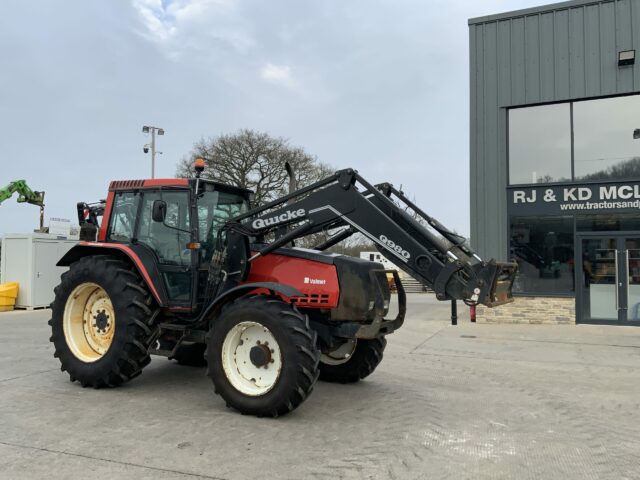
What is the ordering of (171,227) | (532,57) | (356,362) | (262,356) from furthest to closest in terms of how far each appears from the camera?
(532,57)
(356,362)
(171,227)
(262,356)

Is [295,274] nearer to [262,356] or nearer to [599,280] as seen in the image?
[262,356]

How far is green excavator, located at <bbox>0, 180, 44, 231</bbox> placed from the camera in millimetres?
22812

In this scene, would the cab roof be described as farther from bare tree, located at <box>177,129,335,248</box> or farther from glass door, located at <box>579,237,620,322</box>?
bare tree, located at <box>177,129,335,248</box>

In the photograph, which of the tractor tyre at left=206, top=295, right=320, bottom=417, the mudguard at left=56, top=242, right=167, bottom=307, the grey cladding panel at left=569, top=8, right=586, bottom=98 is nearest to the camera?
the tractor tyre at left=206, top=295, right=320, bottom=417

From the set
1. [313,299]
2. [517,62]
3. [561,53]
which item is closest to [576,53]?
[561,53]

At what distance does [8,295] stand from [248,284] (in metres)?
14.4

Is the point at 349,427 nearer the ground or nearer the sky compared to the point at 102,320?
nearer the ground

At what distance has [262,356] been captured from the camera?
203 inches

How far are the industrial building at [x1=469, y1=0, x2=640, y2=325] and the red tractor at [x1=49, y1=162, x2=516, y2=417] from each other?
851 centimetres

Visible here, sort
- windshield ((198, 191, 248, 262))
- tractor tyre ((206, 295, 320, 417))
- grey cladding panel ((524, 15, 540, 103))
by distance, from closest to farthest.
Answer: tractor tyre ((206, 295, 320, 417)), windshield ((198, 191, 248, 262)), grey cladding panel ((524, 15, 540, 103))

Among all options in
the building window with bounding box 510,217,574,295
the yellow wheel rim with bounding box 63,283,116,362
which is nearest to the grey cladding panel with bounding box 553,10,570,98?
the building window with bounding box 510,217,574,295

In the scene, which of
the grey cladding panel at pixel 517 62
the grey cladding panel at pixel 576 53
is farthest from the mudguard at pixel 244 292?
the grey cladding panel at pixel 576 53

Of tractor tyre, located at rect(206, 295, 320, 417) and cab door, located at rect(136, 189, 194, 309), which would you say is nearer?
tractor tyre, located at rect(206, 295, 320, 417)

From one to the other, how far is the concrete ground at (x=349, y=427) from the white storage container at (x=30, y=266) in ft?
32.4
